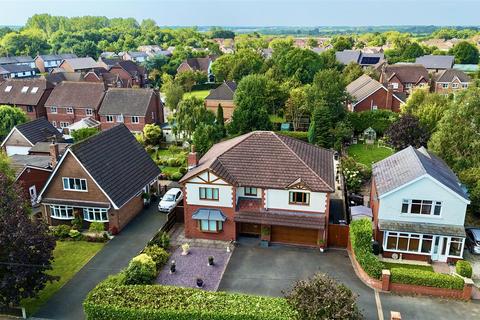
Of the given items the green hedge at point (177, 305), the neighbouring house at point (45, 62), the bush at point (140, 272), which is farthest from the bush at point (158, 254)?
the neighbouring house at point (45, 62)

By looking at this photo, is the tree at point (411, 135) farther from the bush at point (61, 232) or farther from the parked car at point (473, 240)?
the bush at point (61, 232)

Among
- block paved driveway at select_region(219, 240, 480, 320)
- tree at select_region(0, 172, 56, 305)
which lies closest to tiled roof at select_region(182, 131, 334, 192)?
block paved driveway at select_region(219, 240, 480, 320)

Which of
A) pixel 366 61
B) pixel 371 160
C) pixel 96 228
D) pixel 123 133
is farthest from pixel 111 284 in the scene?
pixel 366 61

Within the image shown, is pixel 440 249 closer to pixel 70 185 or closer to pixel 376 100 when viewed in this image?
pixel 70 185

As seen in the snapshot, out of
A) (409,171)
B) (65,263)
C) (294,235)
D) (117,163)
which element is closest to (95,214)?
(117,163)

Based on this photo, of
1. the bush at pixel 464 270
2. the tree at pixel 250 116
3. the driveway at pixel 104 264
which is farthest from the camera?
the tree at pixel 250 116
